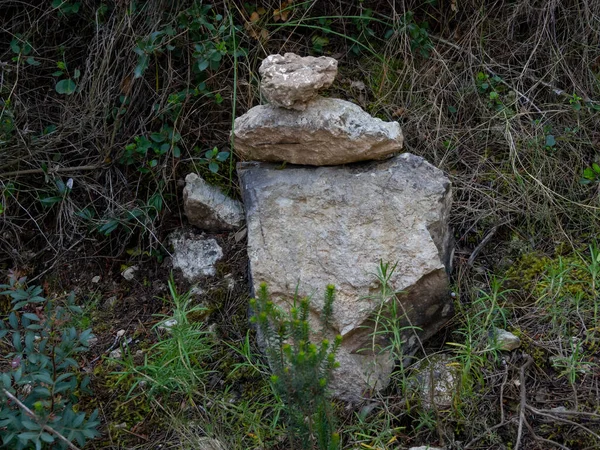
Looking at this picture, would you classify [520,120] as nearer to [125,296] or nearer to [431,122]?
[431,122]

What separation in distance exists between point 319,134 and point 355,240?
0.43m

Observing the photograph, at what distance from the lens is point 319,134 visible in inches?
113

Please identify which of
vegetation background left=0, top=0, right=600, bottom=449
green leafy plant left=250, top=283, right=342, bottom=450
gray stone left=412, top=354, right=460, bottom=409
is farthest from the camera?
vegetation background left=0, top=0, right=600, bottom=449

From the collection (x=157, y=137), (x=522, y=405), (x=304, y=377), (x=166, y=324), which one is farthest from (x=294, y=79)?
(x=522, y=405)

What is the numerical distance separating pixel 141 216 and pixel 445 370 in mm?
1498

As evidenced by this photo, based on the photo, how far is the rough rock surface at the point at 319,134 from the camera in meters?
2.87

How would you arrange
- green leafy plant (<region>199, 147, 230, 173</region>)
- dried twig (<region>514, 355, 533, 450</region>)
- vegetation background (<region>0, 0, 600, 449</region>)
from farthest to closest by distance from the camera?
green leafy plant (<region>199, 147, 230, 173</region>) → vegetation background (<region>0, 0, 600, 449</region>) → dried twig (<region>514, 355, 533, 450</region>)

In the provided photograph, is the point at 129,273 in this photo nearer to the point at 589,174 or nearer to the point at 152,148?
the point at 152,148

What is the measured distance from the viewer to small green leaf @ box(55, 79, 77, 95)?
137 inches

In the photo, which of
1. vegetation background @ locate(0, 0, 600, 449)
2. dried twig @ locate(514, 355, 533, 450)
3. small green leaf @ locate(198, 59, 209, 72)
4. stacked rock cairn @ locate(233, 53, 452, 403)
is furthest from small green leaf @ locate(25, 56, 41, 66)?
dried twig @ locate(514, 355, 533, 450)

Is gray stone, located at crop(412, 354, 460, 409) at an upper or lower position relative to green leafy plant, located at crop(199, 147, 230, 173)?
lower

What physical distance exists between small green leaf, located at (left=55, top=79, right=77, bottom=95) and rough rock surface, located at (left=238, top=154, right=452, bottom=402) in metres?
1.00

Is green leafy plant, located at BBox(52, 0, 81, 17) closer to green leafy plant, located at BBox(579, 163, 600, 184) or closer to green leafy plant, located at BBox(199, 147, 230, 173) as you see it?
green leafy plant, located at BBox(199, 147, 230, 173)

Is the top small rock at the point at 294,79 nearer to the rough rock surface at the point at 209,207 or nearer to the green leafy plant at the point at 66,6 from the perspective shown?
the rough rock surface at the point at 209,207
